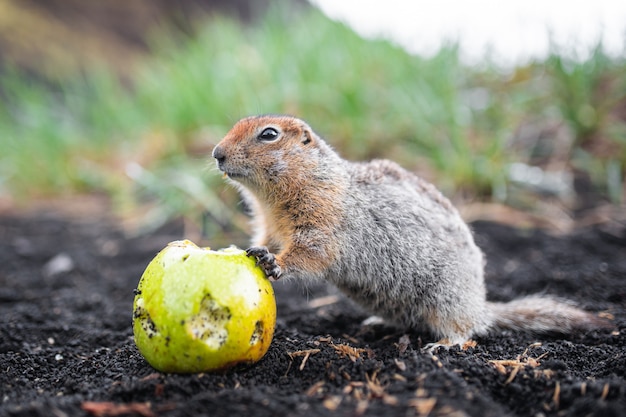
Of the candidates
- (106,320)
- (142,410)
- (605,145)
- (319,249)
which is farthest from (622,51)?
(142,410)

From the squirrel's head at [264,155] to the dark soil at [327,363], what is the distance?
93 cm

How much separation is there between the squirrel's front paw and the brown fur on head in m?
0.78

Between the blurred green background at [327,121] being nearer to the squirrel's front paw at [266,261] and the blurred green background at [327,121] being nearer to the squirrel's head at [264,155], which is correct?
the squirrel's head at [264,155]

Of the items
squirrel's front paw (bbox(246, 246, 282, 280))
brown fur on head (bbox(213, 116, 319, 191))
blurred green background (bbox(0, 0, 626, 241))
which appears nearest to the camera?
squirrel's front paw (bbox(246, 246, 282, 280))

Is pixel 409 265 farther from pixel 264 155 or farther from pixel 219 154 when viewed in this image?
pixel 219 154

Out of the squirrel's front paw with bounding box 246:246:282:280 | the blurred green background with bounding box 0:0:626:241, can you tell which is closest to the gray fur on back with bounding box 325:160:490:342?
the squirrel's front paw with bounding box 246:246:282:280

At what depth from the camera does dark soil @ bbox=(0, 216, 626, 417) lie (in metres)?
2.01

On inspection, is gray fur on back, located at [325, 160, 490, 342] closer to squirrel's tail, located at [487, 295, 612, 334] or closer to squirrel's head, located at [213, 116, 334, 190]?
squirrel's tail, located at [487, 295, 612, 334]

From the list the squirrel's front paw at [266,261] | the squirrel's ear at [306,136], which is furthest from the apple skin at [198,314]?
the squirrel's ear at [306,136]

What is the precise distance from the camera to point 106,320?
367cm

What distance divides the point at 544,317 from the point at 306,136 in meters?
1.86

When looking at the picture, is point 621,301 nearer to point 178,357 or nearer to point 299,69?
point 178,357

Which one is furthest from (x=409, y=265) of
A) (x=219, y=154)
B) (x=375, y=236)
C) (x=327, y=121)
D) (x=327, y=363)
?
(x=327, y=121)

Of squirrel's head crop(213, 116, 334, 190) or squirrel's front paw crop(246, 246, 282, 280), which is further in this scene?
squirrel's head crop(213, 116, 334, 190)
